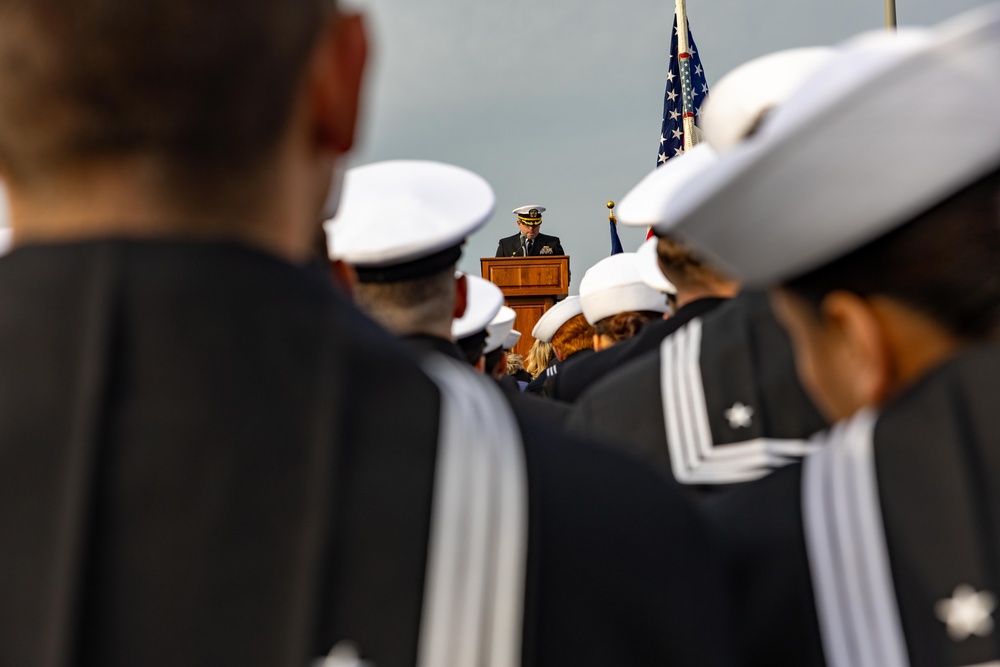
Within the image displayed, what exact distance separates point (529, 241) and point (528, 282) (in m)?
2.31

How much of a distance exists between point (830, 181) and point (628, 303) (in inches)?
171

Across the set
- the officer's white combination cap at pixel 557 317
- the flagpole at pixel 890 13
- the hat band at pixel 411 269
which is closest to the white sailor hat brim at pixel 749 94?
the hat band at pixel 411 269

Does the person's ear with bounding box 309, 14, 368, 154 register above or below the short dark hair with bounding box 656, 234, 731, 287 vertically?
below

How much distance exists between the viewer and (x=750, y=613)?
1284 mm

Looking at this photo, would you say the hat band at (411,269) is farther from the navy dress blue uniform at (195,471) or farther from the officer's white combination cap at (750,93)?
the navy dress blue uniform at (195,471)

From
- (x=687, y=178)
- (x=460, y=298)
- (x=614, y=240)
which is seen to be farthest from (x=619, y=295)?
(x=614, y=240)

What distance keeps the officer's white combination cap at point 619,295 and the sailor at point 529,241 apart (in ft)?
36.5

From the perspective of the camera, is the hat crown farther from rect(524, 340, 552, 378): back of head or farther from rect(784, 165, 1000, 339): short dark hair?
rect(524, 340, 552, 378): back of head

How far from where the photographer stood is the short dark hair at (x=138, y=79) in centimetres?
95

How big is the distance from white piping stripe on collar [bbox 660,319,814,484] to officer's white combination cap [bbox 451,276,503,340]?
191cm

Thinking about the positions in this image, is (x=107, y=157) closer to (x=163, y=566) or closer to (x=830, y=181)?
(x=163, y=566)

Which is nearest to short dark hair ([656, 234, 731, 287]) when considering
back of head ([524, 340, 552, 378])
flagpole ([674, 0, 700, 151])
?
back of head ([524, 340, 552, 378])

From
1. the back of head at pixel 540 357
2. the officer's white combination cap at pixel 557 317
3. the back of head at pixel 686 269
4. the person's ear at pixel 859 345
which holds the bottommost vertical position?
the person's ear at pixel 859 345

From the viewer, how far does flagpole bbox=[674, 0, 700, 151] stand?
1507 cm
